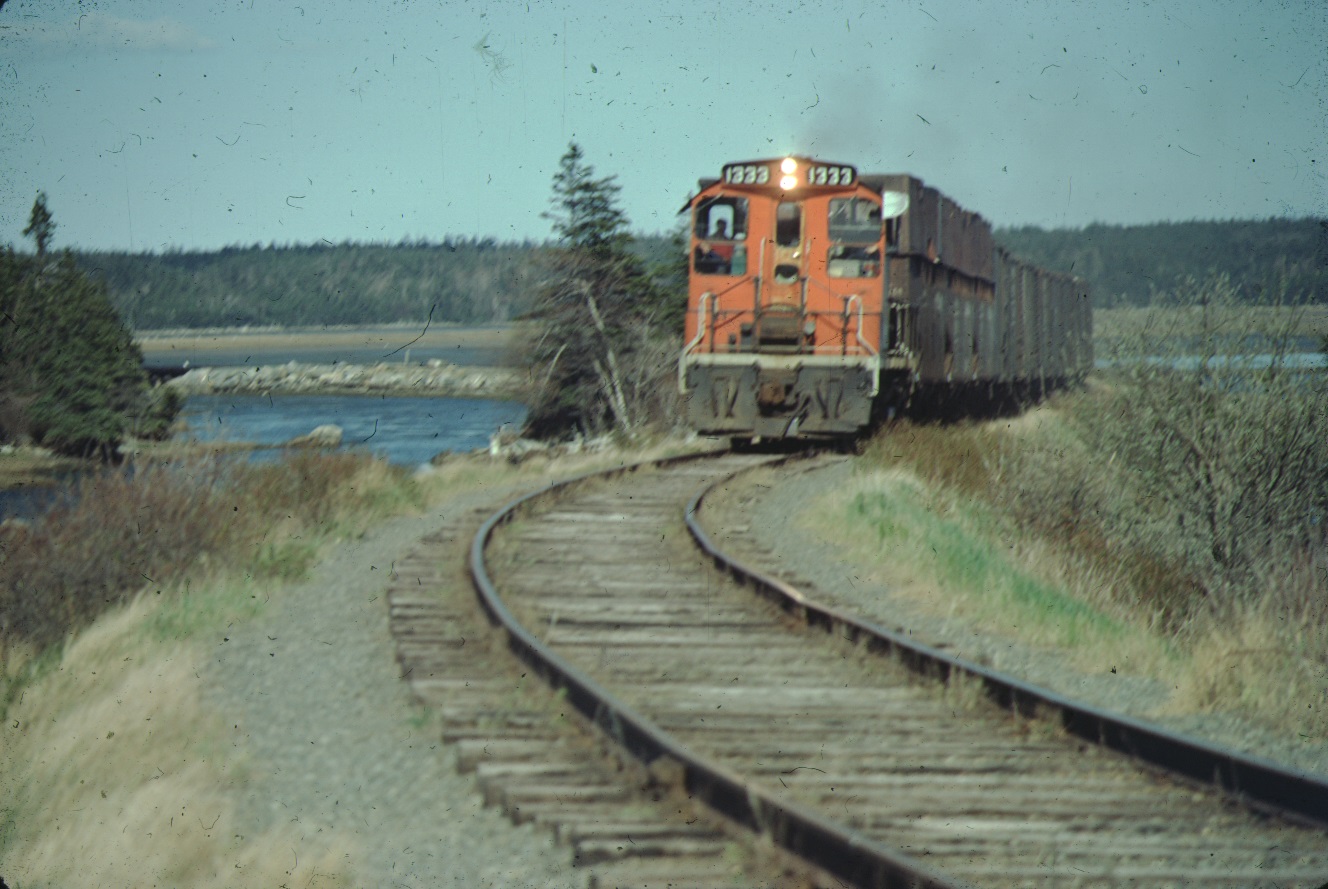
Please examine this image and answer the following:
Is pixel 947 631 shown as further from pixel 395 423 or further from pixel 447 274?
pixel 447 274

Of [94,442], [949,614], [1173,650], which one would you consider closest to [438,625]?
[949,614]

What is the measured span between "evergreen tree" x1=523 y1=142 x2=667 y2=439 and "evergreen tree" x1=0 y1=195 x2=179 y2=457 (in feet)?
39.9

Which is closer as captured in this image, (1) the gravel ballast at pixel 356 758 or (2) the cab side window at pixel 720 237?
(1) the gravel ballast at pixel 356 758

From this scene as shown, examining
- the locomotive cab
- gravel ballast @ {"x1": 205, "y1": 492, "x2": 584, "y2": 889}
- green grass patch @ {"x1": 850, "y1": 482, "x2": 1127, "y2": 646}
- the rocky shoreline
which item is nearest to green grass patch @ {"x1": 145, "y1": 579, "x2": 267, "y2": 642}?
gravel ballast @ {"x1": 205, "y1": 492, "x2": 584, "y2": 889}

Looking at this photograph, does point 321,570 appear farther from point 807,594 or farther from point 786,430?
point 786,430

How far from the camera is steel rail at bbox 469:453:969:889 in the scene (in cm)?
340

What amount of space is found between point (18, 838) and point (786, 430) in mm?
12845

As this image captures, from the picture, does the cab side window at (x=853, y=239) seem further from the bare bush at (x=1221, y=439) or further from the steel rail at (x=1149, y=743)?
the steel rail at (x=1149, y=743)

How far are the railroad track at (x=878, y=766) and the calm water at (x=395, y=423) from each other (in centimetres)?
862

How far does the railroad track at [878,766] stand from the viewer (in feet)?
12.2

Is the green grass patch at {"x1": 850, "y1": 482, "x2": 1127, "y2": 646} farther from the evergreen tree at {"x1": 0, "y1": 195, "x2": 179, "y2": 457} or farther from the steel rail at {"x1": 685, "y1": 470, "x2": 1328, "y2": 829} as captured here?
the evergreen tree at {"x1": 0, "y1": 195, "x2": 179, "y2": 457}

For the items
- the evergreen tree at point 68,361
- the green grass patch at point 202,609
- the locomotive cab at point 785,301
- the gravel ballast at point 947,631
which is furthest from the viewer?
the evergreen tree at point 68,361

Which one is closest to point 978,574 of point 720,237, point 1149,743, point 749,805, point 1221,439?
point 1149,743

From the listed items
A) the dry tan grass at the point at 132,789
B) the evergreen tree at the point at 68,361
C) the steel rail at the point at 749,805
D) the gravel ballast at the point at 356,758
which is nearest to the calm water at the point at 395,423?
the evergreen tree at the point at 68,361
